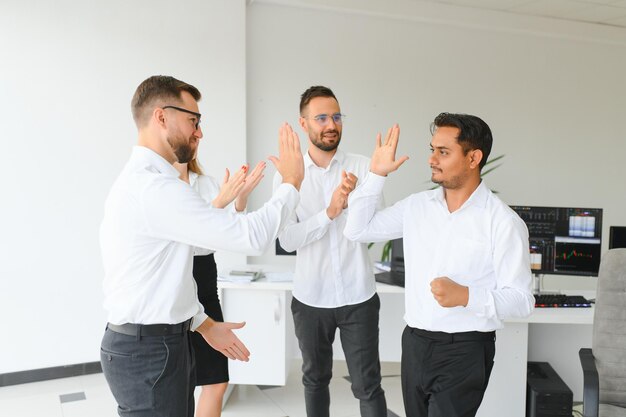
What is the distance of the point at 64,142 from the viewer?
4.30 meters

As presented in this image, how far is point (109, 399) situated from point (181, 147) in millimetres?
2749

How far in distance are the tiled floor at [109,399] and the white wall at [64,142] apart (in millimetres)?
226

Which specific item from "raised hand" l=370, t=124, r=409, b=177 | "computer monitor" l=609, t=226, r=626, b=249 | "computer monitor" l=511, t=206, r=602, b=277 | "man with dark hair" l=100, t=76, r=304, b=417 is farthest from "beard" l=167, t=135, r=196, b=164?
"computer monitor" l=609, t=226, r=626, b=249

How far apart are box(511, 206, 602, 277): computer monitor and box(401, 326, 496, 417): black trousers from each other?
1.46 metres

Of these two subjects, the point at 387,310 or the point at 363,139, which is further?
the point at 363,139

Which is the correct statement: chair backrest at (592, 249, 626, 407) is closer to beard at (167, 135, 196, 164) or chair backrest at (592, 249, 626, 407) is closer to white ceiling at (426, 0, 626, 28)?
beard at (167, 135, 196, 164)

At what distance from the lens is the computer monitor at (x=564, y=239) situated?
3.34 metres

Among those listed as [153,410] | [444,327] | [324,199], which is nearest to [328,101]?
[324,199]

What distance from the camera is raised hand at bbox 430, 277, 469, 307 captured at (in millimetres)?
1872

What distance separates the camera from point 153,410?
68.1 inches

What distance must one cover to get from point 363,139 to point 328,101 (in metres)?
2.96

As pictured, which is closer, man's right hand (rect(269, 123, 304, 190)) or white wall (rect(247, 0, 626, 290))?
man's right hand (rect(269, 123, 304, 190))

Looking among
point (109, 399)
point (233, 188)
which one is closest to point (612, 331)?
point (233, 188)

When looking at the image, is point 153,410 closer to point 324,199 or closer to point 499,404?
point 324,199
